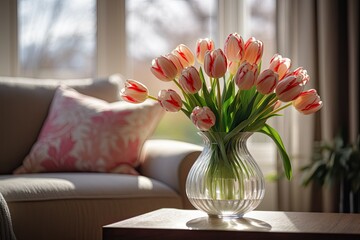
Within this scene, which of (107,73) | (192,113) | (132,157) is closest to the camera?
(192,113)

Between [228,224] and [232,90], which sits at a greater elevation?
[232,90]

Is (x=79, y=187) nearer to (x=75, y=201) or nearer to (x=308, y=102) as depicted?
(x=75, y=201)

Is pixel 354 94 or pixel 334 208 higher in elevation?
pixel 354 94

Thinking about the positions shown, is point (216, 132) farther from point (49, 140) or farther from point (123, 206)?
point (49, 140)

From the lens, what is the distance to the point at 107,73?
384cm

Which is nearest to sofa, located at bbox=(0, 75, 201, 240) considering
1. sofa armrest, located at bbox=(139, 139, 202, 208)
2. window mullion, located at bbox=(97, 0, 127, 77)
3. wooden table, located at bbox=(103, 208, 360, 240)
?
sofa armrest, located at bbox=(139, 139, 202, 208)

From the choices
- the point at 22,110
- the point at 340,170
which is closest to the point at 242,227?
the point at 22,110

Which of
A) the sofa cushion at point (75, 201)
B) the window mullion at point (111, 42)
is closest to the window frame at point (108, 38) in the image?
the window mullion at point (111, 42)

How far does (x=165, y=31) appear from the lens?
3.94 meters

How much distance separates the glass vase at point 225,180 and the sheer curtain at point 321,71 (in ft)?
6.24

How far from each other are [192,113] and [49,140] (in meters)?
1.35

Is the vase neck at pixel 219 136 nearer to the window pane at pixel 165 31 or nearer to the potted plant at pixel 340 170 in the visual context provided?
the potted plant at pixel 340 170

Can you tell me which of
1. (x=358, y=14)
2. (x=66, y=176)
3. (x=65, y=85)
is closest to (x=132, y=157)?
(x=66, y=176)

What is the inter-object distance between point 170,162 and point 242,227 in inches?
42.6
